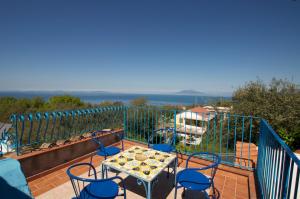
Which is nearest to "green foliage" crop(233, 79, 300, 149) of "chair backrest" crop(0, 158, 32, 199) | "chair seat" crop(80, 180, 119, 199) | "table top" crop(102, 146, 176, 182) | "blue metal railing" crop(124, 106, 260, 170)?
"blue metal railing" crop(124, 106, 260, 170)

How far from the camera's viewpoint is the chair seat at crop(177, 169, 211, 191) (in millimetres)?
1803

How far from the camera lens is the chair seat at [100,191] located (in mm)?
1599

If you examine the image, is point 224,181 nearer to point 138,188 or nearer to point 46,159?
point 138,188

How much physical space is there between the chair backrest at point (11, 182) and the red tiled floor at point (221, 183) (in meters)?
1.16

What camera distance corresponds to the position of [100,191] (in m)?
1.69

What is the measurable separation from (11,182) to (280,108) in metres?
8.54

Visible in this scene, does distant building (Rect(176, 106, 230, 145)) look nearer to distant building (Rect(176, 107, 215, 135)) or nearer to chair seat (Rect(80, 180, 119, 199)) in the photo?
distant building (Rect(176, 107, 215, 135))

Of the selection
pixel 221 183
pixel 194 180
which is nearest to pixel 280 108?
pixel 221 183

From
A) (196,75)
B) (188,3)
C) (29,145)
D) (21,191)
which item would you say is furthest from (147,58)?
(21,191)

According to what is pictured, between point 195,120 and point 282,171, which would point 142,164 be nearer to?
point 282,171

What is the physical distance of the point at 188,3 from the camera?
7.33m

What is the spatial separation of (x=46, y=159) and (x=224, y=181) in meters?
3.36

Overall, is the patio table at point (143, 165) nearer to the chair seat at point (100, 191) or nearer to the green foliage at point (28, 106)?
the chair seat at point (100, 191)

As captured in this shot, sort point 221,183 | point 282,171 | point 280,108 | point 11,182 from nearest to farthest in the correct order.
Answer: point 282,171 → point 11,182 → point 221,183 → point 280,108
